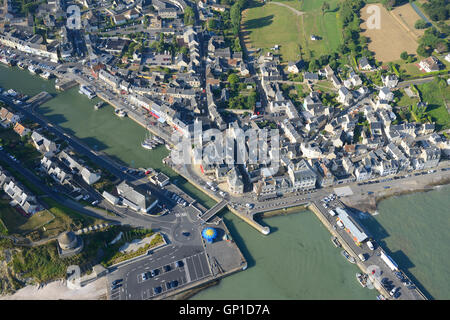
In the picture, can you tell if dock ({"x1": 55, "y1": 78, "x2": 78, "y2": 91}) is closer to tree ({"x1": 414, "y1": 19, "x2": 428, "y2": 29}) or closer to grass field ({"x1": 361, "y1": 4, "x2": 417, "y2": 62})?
grass field ({"x1": 361, "y1": 4, "x2": 417, "y2": 62})

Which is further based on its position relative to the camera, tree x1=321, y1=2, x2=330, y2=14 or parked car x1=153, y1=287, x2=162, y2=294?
tree x1=321, y1=2, x2=330, y2=14

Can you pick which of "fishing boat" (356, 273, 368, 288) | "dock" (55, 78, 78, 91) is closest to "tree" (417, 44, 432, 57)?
"fishing boat" (356, 273, 368, 288)

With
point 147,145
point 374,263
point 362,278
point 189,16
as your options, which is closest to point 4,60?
point 189,16

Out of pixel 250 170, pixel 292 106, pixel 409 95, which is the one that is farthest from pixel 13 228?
pixel 409 95

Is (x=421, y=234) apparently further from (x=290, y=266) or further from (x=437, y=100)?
(x=437, y=100)

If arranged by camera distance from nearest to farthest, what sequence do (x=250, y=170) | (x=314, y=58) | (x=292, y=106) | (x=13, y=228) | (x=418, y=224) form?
(x=13, y=228) < (x=418, y=224) < (x=250, y=170) < (x=292, y=106) < (x=314, y=58)

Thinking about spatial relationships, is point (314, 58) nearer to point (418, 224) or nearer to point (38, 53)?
point (418, 224)
